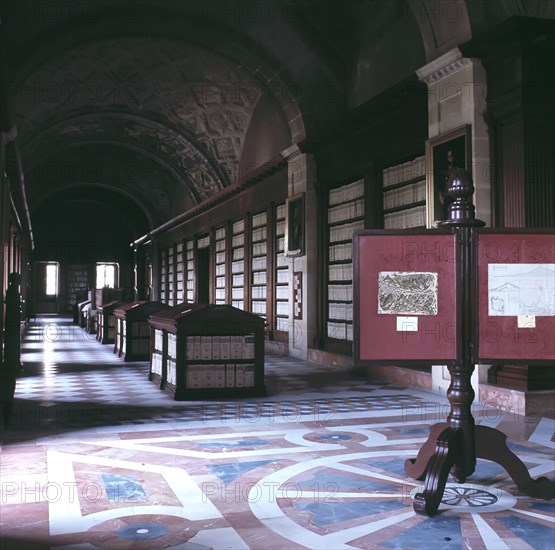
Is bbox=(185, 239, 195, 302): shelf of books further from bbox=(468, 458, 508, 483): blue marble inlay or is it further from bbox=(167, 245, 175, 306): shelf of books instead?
bbox=(468, 458, 508, 483): blue marble inlay

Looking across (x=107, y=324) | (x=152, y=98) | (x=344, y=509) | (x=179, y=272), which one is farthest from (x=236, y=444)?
(x=179, y=272)

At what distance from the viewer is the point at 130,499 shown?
145 inches

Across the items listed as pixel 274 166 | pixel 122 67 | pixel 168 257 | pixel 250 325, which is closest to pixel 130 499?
pixel 250 325

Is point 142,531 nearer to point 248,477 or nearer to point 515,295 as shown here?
point 248,477

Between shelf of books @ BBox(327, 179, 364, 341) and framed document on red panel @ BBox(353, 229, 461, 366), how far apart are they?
6298 mm

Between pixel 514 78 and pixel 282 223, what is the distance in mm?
6975

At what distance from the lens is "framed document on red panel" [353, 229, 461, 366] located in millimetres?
3828

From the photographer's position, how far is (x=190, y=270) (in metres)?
22.0

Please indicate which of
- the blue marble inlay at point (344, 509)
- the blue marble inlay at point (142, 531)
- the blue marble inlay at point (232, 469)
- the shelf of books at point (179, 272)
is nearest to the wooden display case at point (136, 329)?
the blue marble inlay at point (232, 469)

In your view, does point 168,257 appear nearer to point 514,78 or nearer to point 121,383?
point 121,383

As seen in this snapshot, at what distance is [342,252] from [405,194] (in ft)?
7.08

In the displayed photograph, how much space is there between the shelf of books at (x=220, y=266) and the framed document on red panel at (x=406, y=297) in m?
13.8

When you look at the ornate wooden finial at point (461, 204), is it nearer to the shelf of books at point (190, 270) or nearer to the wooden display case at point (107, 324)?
the wooden display case at point (107, 324)

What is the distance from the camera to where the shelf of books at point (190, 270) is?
21484mm
